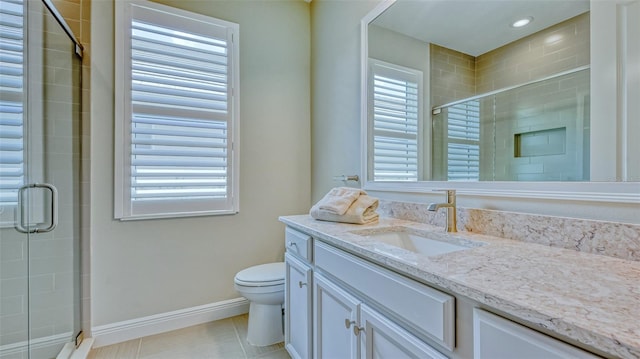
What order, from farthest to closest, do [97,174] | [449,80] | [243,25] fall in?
[243,25], [97,174], [449,80]

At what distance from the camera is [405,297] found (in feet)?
2.62

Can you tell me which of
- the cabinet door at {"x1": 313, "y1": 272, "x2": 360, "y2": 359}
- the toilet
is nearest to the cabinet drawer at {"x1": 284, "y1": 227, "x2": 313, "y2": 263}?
the cabinet door at {"x1": 313, "y1": 272, "x2": 360, "y2": 359}

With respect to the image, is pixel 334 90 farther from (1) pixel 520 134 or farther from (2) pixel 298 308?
(2) pixel 298 308

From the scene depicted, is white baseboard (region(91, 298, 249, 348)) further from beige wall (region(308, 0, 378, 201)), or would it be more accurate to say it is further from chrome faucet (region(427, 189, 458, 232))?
chrome faucet (region(427, 189, 458, 232))

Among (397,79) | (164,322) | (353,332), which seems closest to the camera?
(353,332)

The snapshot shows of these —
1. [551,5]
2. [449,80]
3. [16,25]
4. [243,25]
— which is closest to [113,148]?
[16,25]

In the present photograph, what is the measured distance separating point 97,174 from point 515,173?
2.34 metres

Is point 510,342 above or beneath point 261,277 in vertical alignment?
above

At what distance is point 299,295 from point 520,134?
123 centimetres

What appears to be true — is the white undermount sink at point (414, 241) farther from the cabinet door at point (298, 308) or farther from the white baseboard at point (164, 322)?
the white baseboard at point (164, 322)

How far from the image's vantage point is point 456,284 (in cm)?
64

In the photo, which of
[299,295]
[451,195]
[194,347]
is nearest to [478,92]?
[451,195]

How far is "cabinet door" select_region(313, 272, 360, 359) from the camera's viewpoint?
3.41 feet

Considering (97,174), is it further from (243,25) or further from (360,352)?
(360,352)
